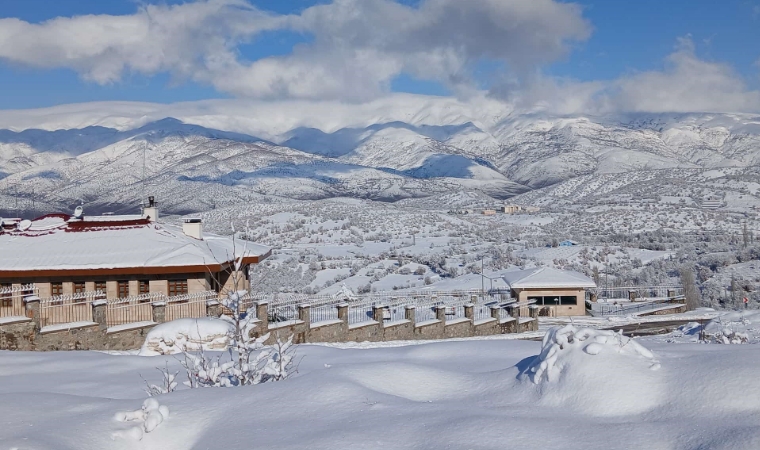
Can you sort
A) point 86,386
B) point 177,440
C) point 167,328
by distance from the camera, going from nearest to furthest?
1. point 177,440
2. point 86,386
3. point 167,328

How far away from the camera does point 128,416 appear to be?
22.1 ft

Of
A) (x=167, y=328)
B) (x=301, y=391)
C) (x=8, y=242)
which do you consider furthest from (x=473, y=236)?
(x=301, y=391)

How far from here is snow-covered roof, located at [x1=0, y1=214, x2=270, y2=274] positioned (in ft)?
63.9

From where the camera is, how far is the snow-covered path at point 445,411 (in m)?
6.09

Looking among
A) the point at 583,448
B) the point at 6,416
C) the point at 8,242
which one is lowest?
the point at 583,448

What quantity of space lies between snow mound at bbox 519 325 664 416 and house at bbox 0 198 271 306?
1214 cm

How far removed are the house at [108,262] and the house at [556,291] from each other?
11892mm

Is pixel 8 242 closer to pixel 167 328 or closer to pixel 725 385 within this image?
pixel 167 328

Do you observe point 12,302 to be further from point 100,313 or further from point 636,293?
point 636,293

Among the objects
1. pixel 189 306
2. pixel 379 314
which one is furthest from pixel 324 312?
pixel 189 306

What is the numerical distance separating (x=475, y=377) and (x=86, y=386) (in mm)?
5313

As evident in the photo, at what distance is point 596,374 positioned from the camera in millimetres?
7312

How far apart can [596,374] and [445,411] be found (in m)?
1.67

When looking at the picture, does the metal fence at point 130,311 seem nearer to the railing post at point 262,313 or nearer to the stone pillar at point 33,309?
the railing post at point 262,313
